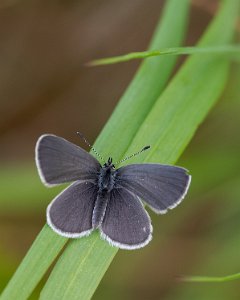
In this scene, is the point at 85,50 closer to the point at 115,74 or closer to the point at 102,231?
the point at 115,74

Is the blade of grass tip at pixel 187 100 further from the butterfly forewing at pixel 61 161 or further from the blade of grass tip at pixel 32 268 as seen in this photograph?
the blade of grass tip at pixel 32 268

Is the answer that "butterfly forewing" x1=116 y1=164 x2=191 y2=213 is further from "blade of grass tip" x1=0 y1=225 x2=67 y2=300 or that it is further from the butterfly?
"blade of grass tip" x1=0 y1=225 x2=67 y2=300

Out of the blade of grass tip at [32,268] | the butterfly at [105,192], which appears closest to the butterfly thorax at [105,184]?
the butterfly at [105,192]

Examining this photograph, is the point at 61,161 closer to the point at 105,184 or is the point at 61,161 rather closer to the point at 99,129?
the point at 105,184

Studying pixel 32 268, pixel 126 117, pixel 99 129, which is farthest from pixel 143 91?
pixel 99 129

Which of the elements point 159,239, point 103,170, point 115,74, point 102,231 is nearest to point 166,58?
point 103,170

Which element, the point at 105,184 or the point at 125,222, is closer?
the point at 125,222

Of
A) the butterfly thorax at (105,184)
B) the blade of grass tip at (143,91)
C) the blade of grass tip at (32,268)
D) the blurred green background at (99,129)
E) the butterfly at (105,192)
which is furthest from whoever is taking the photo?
the blurred green background at (99,129)
